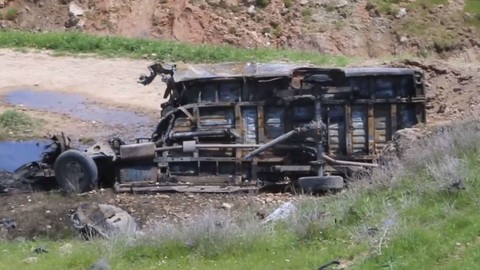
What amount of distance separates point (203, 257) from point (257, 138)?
32.5ft

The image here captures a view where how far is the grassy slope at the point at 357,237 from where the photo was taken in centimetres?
1028

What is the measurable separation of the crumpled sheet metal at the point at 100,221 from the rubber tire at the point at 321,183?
3914 millimetres

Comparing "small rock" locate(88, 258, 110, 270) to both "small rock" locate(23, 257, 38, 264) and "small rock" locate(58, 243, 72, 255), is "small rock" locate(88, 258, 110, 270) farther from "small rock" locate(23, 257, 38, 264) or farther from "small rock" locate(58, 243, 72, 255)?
"small rock" locate(23, 257, 38, 264)

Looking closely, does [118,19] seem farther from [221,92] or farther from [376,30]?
[221,92]

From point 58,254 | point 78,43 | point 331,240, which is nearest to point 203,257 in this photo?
point 331,240

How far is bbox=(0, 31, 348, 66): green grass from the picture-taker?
1283 inches

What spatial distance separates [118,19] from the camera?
40594mm

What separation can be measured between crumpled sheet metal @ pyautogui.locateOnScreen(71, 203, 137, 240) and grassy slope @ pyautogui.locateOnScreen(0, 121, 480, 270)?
2267 millimetres

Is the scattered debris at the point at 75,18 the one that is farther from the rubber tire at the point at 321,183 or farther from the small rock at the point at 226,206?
the small rock at the point at 226,206

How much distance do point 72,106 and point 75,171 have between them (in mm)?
10268

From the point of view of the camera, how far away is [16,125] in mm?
28203

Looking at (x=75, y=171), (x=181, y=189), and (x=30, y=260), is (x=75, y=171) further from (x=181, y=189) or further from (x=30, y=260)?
(x=30, y=260)

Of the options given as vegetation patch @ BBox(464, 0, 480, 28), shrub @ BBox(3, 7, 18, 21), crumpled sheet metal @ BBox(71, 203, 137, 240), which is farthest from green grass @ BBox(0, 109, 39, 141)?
vegetation patch @ BBox(464, 0, 480, 28)

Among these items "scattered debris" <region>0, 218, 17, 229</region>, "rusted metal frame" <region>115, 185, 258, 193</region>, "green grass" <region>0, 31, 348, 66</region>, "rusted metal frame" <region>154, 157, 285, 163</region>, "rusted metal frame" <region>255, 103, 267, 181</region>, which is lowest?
"scattered debris" <region>0, 218, 17, 229</region>
